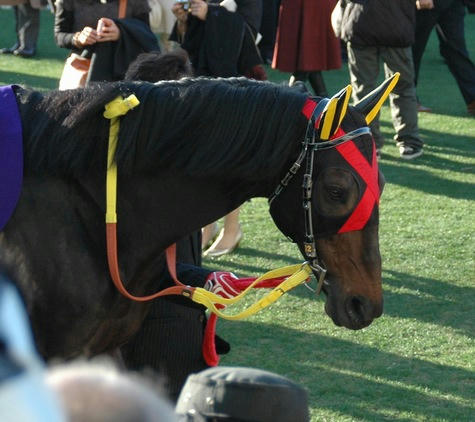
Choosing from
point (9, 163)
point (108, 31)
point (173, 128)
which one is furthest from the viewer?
point (108, 31)

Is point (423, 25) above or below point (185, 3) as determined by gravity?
below

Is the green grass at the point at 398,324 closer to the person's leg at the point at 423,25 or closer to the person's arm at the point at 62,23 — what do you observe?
the person's arm at the point at 62,23

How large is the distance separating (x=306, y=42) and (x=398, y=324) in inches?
198

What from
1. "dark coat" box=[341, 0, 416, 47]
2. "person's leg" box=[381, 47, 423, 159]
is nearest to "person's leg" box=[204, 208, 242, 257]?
"dark coat" box=[341, 0, 416, 47]

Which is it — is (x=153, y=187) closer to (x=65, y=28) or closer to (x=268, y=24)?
(x=65, y=28)

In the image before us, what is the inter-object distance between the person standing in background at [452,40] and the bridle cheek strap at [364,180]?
7365 millimetres

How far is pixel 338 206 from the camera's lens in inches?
118

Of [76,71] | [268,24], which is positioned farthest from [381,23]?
[268,24]

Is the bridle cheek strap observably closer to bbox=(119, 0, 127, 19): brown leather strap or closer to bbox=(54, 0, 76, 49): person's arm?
bbox=(119, 0, 127, 19): brown leather strap

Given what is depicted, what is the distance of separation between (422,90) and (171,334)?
874cm

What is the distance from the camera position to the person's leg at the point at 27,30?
12992 mm

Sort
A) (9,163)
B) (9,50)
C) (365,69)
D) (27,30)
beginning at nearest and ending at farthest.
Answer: (9,163), (365,69), (27,30), (9,50)

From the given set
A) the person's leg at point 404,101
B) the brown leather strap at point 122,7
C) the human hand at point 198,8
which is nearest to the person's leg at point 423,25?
the person's leg at point 404,101

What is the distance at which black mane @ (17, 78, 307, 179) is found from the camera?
111 inches
